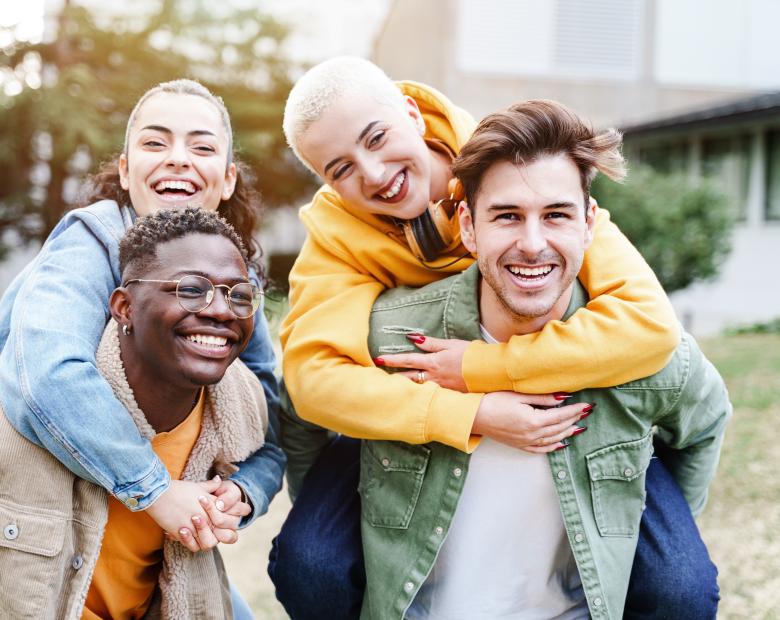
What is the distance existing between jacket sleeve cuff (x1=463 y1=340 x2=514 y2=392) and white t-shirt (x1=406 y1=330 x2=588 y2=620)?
20cm

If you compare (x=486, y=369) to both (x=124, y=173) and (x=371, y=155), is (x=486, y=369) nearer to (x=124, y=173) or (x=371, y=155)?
(x=371, y=155)

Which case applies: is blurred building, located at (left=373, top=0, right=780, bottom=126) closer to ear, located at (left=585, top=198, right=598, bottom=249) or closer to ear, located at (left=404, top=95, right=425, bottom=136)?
ear, located at (left=404, top=95, right=425, bottom=136)

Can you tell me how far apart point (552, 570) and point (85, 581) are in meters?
1.40

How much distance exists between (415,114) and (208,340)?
4.17ft

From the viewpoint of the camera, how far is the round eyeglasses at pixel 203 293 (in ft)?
7.15

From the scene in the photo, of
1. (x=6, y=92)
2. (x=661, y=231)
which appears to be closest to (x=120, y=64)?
(x=6, y=92)

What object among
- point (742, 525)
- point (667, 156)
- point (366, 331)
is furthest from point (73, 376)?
point (667, 156)

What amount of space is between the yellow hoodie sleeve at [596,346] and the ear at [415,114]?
2.86 feet

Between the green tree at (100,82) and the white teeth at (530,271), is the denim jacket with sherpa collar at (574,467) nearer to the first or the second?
the white teeth at (530,271)

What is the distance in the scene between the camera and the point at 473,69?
17.5m

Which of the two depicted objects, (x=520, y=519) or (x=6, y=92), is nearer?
(x=520, y=519)

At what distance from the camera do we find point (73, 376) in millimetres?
2115

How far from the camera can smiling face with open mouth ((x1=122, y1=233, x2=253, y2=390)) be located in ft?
7.16

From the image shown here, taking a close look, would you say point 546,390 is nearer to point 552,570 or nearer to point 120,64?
point 552,570
